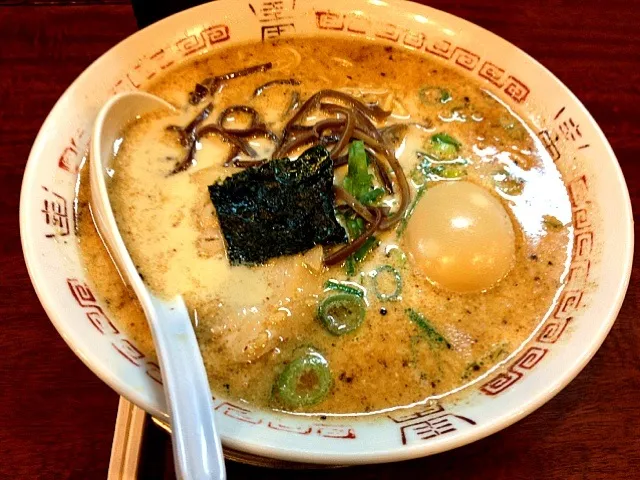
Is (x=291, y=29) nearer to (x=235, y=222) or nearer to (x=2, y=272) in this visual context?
(x=235, y=222)

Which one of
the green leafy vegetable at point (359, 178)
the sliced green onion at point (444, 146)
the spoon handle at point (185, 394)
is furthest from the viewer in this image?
the sliced green onion at point (444, 146)

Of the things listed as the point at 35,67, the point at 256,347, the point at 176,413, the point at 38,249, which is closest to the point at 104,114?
the point at 38,249

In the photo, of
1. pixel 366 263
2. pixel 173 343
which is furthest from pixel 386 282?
pixel 173 343

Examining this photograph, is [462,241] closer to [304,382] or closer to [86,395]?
[304,382]

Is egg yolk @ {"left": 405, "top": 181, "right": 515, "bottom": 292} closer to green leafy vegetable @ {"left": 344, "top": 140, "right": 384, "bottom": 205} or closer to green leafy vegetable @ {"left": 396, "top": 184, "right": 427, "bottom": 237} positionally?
green leafy vegetable @ {"left": 396, "top": 184, "right": 427, "bottom": 237}

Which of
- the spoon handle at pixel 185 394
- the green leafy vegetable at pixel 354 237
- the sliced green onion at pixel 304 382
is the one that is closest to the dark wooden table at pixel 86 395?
the sliced green onion at pixel 304 382

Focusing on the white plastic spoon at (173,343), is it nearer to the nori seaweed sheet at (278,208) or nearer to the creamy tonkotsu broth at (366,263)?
the creamy tonkotsu broth at (366,263)

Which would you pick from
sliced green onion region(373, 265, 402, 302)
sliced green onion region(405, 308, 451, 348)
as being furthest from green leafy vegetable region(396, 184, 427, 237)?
sliced green onion region(405, 308, 451, 348)
